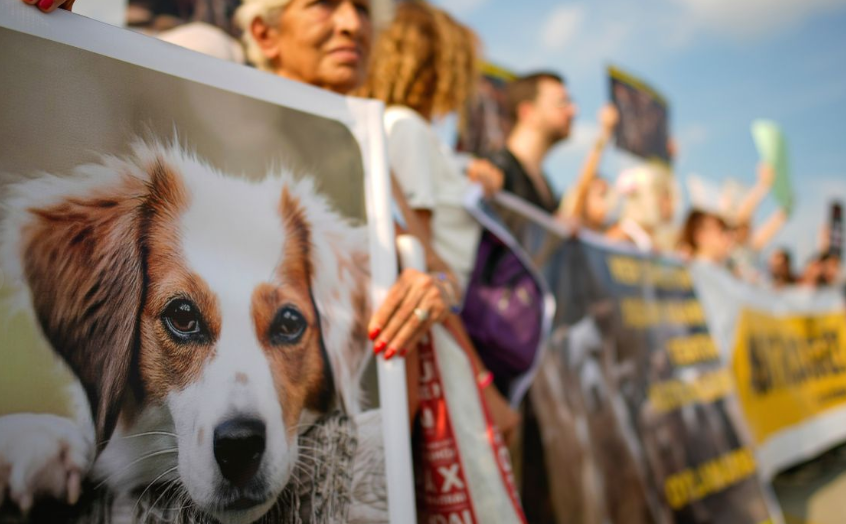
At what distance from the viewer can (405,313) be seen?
3.41 ft

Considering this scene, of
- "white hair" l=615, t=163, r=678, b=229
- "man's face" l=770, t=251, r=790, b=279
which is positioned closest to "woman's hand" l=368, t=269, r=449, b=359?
"white hair" l=615, t=163, r=678, b=229

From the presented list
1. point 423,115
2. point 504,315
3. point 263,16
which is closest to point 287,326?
point 263,16

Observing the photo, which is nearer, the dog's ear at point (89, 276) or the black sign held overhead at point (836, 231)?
the dog's ear at point (89, 276)

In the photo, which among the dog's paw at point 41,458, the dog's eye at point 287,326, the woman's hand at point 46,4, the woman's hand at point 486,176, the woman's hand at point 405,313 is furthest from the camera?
the woman's hand at point 486,176

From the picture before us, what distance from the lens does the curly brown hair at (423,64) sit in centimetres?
183

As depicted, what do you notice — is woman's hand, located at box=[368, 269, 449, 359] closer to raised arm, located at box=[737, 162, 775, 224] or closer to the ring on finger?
the ring on finger

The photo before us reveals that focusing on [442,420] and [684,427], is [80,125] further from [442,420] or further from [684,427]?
[684,427]

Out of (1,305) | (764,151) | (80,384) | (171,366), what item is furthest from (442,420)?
(764,151)

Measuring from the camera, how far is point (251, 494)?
0.80 m

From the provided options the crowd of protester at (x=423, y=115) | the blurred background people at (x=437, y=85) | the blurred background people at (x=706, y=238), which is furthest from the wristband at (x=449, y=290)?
the blurred background people at (x=706, y=238)

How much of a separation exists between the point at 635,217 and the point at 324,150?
2848 millimetres

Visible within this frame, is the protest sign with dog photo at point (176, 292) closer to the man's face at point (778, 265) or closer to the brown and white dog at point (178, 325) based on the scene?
the brown and white dog at point (178, 325)

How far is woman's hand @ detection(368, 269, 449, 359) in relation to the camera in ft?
3.33

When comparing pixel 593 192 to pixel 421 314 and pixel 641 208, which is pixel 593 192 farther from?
pixel 421 314
